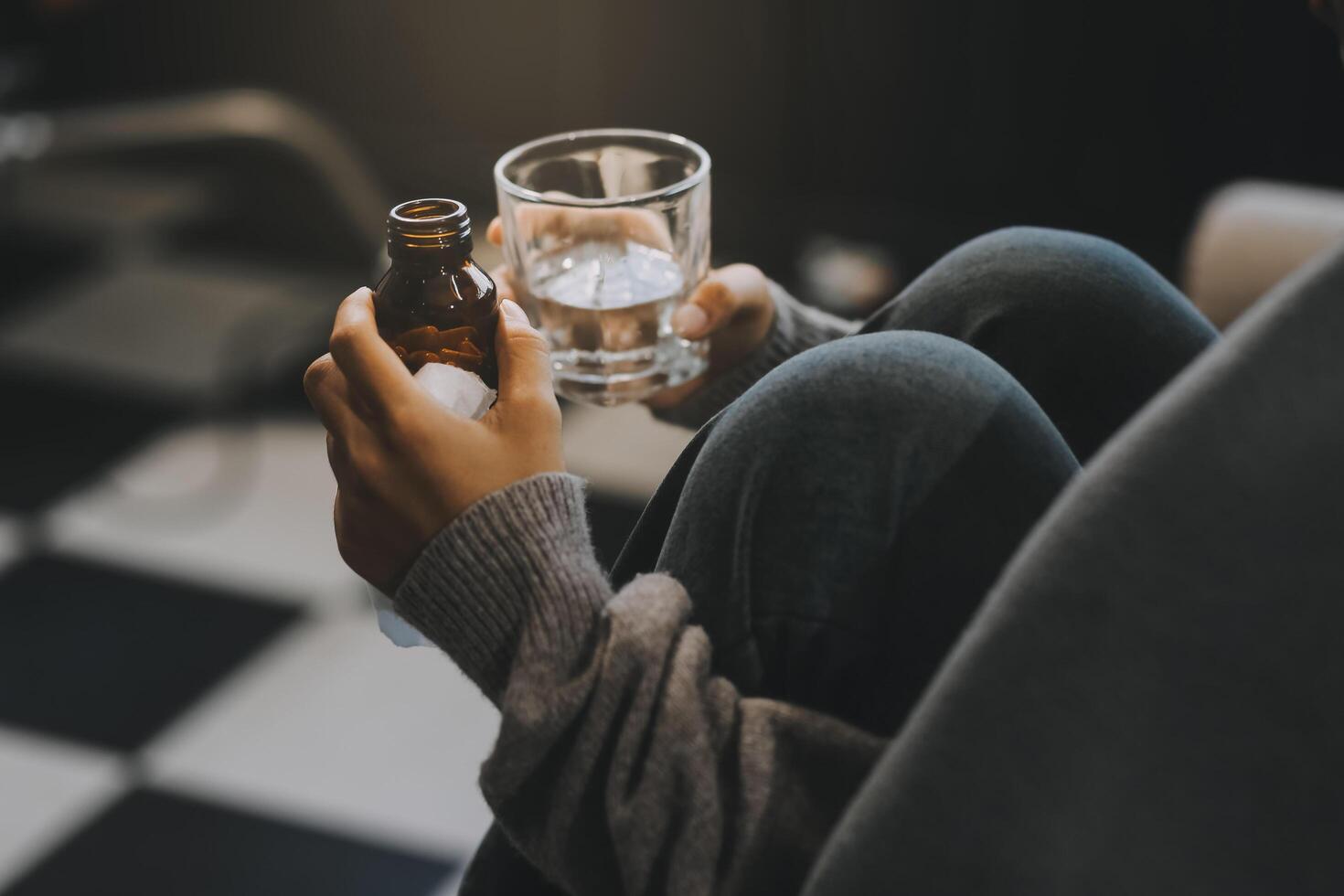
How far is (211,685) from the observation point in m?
1.85

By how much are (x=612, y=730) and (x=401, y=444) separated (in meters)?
0.15

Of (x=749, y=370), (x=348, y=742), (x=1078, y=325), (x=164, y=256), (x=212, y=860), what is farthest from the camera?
(x=164, y=256)

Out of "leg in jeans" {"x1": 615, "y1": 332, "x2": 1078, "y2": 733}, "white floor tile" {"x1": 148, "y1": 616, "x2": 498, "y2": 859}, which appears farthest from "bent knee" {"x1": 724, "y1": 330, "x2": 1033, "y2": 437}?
"white floor tile" {"x1": 148, "y1": 616, "x2": 498, "y2": 859}

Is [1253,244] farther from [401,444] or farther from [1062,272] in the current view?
[401,444]

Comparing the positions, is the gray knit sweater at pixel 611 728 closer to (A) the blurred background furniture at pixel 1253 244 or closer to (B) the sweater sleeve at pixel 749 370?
(B) the sweater sleeve at pixel 749 370

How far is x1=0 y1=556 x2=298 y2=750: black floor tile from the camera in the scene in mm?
1796

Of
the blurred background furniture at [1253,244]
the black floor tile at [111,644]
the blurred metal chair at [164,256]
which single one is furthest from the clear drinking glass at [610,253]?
the blurred metal chair at [164,256]

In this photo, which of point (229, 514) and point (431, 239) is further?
point (229, 514)

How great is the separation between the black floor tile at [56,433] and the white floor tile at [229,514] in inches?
2.3

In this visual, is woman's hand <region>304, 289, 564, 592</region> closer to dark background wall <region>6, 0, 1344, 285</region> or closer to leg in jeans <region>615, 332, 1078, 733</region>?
leg in jeans <region>615, 332, 1078, 733</region>

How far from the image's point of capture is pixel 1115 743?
1.50 feet

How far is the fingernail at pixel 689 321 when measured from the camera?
2.48 feet

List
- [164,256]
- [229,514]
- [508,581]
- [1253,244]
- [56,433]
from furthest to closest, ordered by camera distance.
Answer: [164,256]
[56,433]
[229,514]
[1253,244]
[508,581]

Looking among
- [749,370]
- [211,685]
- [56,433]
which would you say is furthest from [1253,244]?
[56,433]
